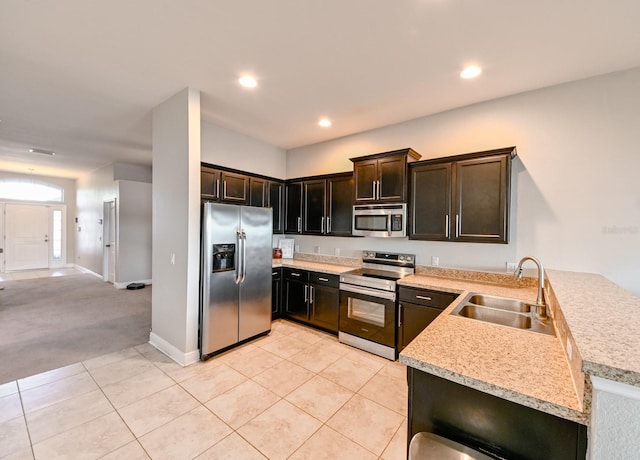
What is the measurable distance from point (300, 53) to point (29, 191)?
33.1 ft

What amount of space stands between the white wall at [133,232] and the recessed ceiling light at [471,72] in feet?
22.8

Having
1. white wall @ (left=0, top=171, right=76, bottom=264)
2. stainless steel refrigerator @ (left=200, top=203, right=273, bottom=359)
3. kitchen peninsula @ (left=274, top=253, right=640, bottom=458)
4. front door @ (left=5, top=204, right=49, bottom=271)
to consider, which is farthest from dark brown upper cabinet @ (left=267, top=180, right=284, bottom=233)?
front door @ (left=5, top=204, right=49, bottom=271)

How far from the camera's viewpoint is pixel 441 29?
202 centimetres

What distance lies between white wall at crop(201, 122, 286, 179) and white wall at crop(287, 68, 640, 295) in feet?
9.19

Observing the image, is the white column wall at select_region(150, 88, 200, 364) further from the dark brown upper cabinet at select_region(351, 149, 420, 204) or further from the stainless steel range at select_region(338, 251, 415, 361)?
the dark brown upper cabinet at select_region(351, 149, 420, 204)

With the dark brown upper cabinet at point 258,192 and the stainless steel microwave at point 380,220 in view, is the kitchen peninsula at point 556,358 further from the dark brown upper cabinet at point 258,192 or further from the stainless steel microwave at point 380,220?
the dark brown upper cabinet at point 258,192

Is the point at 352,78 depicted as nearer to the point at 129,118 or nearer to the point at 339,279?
the point at 339,279

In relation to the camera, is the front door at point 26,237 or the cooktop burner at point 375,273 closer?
the cooktop burner at point 375,273

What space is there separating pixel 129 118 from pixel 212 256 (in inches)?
96.8

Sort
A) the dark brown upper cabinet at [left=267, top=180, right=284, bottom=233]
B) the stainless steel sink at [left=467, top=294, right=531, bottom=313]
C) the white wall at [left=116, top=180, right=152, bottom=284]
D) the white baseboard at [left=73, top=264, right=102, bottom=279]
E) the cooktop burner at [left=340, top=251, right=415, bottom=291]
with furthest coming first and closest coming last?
1. the white baseboard at [left=73, top=264, right=102, bottom=279]
2. the white wall at [left=116, top=180, right=152, bottom=284]
3. the dark brown upper cabinet at [left=267, top=180, right=284, bottom=233]
4. the cooktop burner at [left=340, top=251, right=415, bottom=291]
5. the stainless steel sink at [left=467, top=294, right=531, bottom=313]

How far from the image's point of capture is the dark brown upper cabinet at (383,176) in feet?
11.0

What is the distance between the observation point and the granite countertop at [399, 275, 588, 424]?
1.01 metres

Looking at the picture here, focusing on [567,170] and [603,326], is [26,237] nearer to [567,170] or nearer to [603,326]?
[603,326]

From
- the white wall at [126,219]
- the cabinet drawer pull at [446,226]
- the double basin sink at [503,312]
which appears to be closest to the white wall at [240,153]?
the cabinet drawer pull at [446,226]
